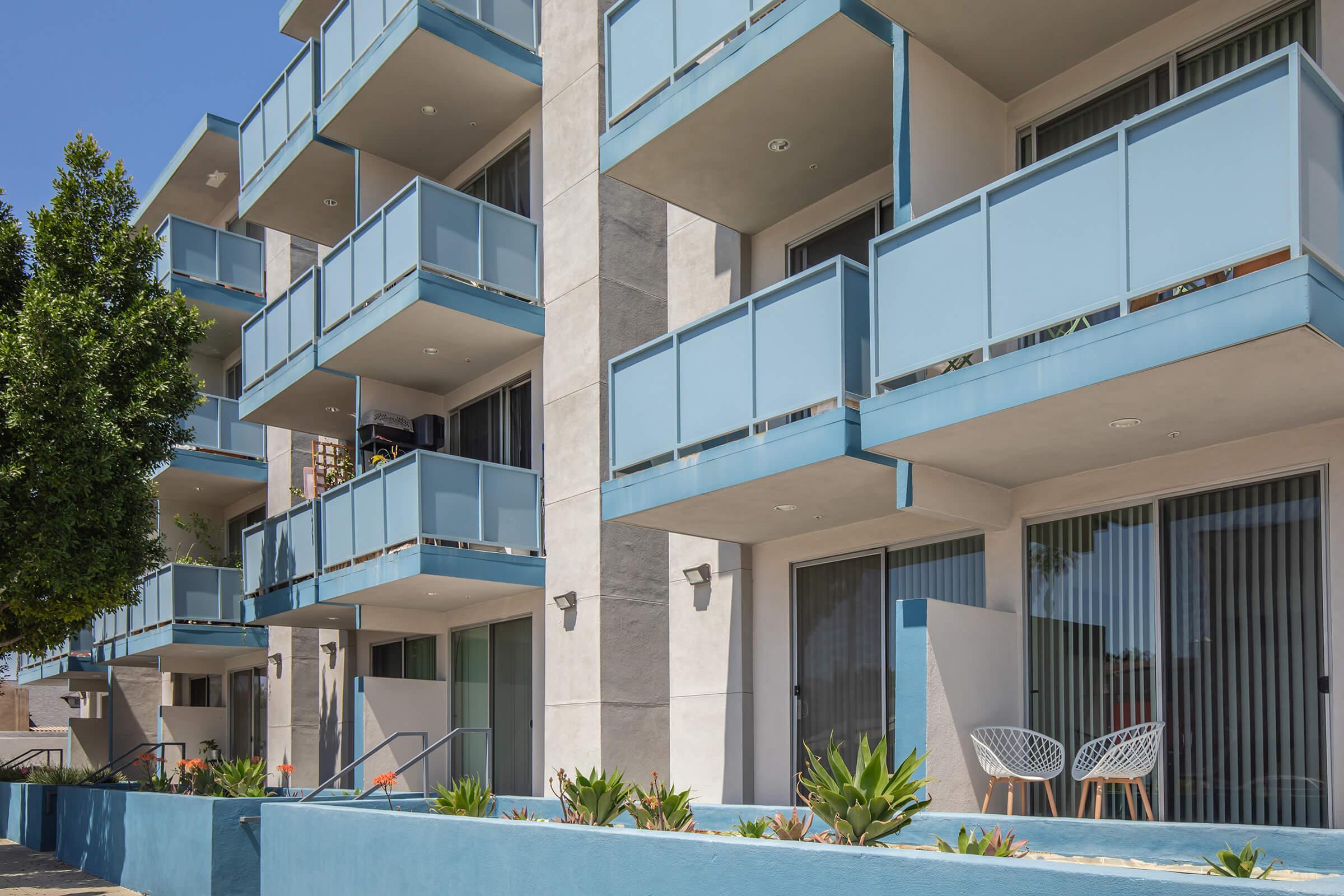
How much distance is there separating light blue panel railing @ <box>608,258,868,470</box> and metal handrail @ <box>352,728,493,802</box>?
397cm

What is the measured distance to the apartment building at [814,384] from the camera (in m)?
8.06

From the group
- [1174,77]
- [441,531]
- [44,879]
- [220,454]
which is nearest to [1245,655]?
[1174,77]

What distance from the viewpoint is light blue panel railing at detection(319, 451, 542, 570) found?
50.4ft

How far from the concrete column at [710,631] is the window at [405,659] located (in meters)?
5.77

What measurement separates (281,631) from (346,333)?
8283mm

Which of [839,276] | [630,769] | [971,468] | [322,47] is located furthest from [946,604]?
[322,47]

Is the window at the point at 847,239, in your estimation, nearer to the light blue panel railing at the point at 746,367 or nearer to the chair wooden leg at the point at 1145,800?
the light blue panel railing at the point at 746,367

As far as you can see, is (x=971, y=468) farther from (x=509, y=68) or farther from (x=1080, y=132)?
(x=509, y=68)

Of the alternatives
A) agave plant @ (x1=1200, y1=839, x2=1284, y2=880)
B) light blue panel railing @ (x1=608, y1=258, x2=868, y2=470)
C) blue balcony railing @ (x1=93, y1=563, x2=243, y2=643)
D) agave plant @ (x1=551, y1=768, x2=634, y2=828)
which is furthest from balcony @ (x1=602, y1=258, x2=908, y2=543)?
blue balcony railing @ (x1=93, y1=563, x2=243, y2=643)

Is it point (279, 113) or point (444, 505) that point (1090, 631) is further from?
point (279, 113)

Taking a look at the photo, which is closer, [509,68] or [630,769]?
[630,769]

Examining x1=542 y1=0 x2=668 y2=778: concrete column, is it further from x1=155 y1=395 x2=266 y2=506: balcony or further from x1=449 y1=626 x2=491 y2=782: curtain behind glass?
x1=155 y1=395 x2=266 y2=506: balcony

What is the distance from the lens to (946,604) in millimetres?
9672

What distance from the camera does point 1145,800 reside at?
8.62 metres
